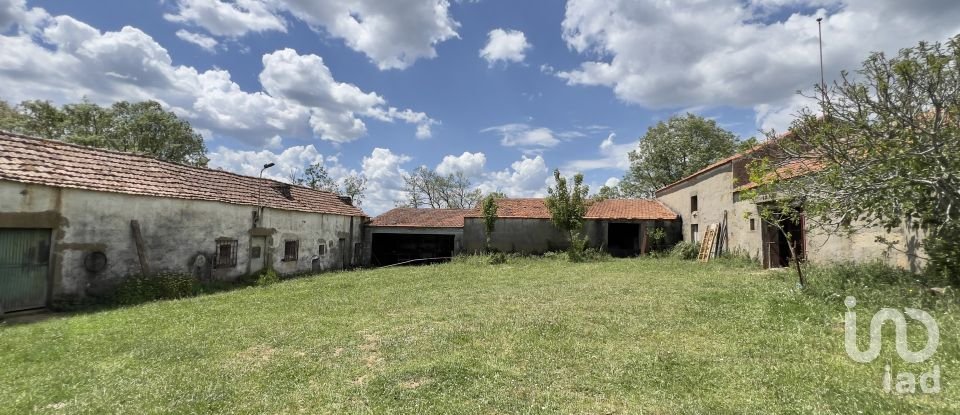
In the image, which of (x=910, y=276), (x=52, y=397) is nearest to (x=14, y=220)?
(x=52, y=397)

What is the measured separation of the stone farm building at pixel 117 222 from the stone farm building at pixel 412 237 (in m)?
7.19

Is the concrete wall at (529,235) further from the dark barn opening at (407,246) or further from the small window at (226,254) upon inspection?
the small window at (226,254)

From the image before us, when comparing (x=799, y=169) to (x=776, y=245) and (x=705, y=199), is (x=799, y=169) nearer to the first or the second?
(x=776, y=245)

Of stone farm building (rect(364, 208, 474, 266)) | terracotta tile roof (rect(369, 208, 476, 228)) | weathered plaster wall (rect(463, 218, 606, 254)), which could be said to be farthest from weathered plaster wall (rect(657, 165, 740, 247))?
stone farm building (rect(364, 208, 474, 266))

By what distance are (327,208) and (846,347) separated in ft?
64.5

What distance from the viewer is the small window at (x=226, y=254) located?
14.0 metres

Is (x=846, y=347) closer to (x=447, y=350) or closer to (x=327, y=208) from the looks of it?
(x=447, y=350)

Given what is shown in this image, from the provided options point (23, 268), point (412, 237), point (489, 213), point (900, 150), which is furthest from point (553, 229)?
point (23, 268)

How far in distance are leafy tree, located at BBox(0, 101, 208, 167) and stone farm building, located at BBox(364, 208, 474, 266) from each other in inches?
507

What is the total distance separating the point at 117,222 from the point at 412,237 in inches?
628

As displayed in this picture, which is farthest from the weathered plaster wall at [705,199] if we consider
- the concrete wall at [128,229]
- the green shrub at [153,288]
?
the green shrub at [153,288]

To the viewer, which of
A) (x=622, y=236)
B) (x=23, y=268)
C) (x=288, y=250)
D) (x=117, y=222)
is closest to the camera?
(x=23, y=268)

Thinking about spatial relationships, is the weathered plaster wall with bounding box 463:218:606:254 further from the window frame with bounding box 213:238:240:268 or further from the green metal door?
the green metal door

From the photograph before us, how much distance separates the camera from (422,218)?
85.2 ft
